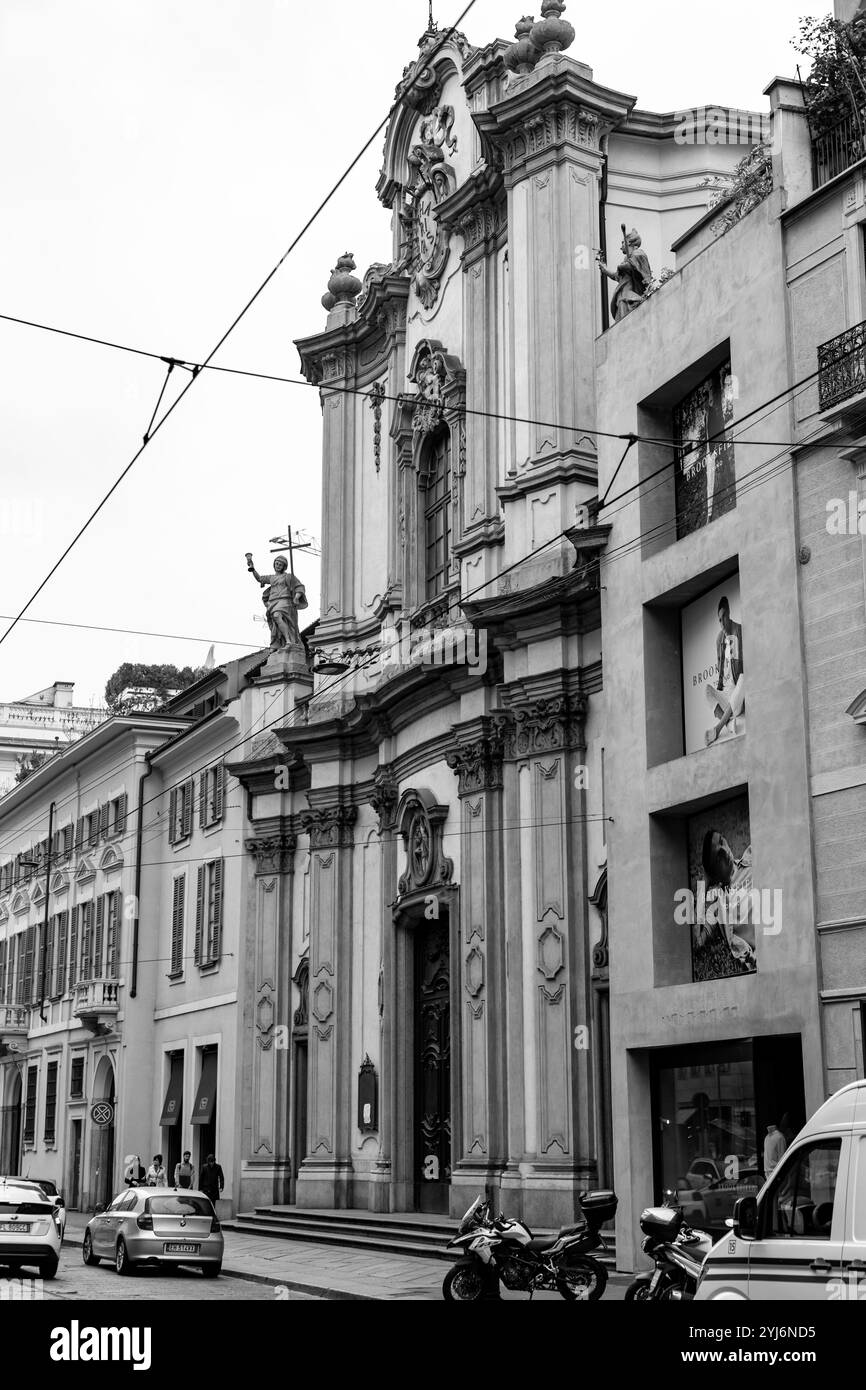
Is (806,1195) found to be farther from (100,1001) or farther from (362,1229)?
(100,1001)

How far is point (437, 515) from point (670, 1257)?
19921 mm

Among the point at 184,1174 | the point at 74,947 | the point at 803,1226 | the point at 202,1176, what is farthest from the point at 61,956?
the point at 803,1226

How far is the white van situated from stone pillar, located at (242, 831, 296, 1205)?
25.2 m

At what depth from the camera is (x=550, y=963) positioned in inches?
969

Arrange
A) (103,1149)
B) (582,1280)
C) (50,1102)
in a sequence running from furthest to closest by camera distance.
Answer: (50,1102) → (103,1149) → (582,1280)

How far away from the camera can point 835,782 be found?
17.1m

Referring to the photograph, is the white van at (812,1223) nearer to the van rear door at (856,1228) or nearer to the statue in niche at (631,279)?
the van rear door at (856,1228)

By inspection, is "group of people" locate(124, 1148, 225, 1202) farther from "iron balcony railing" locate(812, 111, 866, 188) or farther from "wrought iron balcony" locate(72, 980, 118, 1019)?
"iron balcony railing" locate(812, 111, 866, 188)

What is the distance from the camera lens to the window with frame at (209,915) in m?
37.9

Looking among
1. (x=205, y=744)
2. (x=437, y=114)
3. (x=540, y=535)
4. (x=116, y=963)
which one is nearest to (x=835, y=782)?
(x=540, y=535)

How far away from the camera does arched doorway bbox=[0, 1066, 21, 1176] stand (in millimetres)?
54062

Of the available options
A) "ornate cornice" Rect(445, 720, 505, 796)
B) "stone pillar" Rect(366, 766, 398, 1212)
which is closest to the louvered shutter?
"stone pillar" Rect(366, 766, 398, 1212)

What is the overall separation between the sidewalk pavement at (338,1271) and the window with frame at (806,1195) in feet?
28.7
